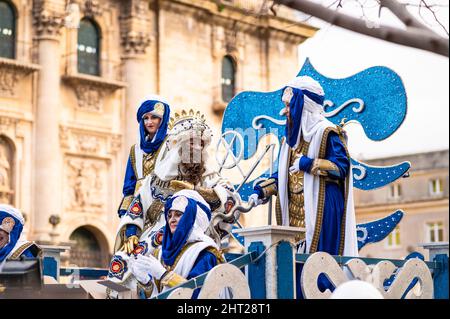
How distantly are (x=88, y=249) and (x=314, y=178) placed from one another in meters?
24.3

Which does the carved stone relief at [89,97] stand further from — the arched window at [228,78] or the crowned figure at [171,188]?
the crowned figure at [171,188]

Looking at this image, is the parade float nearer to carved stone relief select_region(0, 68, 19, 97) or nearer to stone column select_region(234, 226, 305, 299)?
stone column select_region(234, 226, 305, 299)

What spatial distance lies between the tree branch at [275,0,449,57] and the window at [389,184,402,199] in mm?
50611

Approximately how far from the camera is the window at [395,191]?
178ft

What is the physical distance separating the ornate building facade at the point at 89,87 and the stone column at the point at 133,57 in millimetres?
32

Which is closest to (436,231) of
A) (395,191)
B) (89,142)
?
(395,191)

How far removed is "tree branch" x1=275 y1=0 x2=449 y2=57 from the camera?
4.33 metres

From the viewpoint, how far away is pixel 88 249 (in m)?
32.0

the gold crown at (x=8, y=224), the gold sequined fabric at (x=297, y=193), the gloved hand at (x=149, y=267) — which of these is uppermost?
the gold sequined fabric at (x=297, y=193)

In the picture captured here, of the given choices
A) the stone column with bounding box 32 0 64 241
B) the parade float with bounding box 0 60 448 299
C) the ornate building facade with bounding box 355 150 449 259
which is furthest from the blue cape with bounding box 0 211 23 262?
the ornate building facade with bounding box 355 150 449 259

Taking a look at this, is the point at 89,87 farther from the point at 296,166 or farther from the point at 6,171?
the point at 296,166

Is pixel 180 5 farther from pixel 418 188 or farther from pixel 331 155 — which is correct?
pixel 331 155

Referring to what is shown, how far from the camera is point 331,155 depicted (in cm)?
846

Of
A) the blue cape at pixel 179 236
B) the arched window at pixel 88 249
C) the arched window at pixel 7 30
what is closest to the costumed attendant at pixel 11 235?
the blue cape at pixel 179 236
